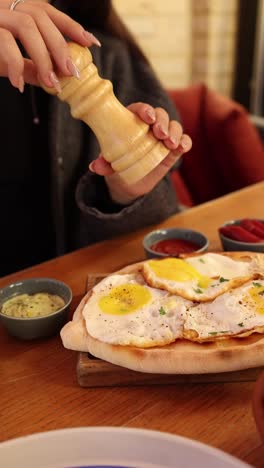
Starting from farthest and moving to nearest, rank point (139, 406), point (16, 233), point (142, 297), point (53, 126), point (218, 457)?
1. point (16, 233)
2. point (53, 126)
3. point (142, 297)
4. point (139, 406)
5. point (218, 457)

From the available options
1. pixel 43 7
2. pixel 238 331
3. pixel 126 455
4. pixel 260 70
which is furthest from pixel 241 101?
pixel 126 455

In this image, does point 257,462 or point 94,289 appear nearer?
point 257,462

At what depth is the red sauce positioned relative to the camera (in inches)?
42.9

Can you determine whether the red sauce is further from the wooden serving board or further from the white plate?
the white plate

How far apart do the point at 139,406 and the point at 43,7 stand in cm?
75

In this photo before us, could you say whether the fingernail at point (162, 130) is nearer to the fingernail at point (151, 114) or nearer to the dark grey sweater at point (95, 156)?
the fingernail at point (151, 114)

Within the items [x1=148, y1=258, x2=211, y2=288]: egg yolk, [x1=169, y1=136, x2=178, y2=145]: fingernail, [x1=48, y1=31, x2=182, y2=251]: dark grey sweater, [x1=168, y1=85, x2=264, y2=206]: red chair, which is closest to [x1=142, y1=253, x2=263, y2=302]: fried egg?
[x1=148, y1=258, x2=211, y2=288]: egg yolk

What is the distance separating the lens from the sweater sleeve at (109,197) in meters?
1.29

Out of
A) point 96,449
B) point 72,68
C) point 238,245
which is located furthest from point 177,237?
point 96,449

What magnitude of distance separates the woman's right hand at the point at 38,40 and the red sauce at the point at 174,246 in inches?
16.9

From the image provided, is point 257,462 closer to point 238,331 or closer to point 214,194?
point 238,331

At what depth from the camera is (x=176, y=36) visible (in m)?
3.16

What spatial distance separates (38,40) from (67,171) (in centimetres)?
68

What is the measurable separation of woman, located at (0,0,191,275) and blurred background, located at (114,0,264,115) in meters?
1.53
